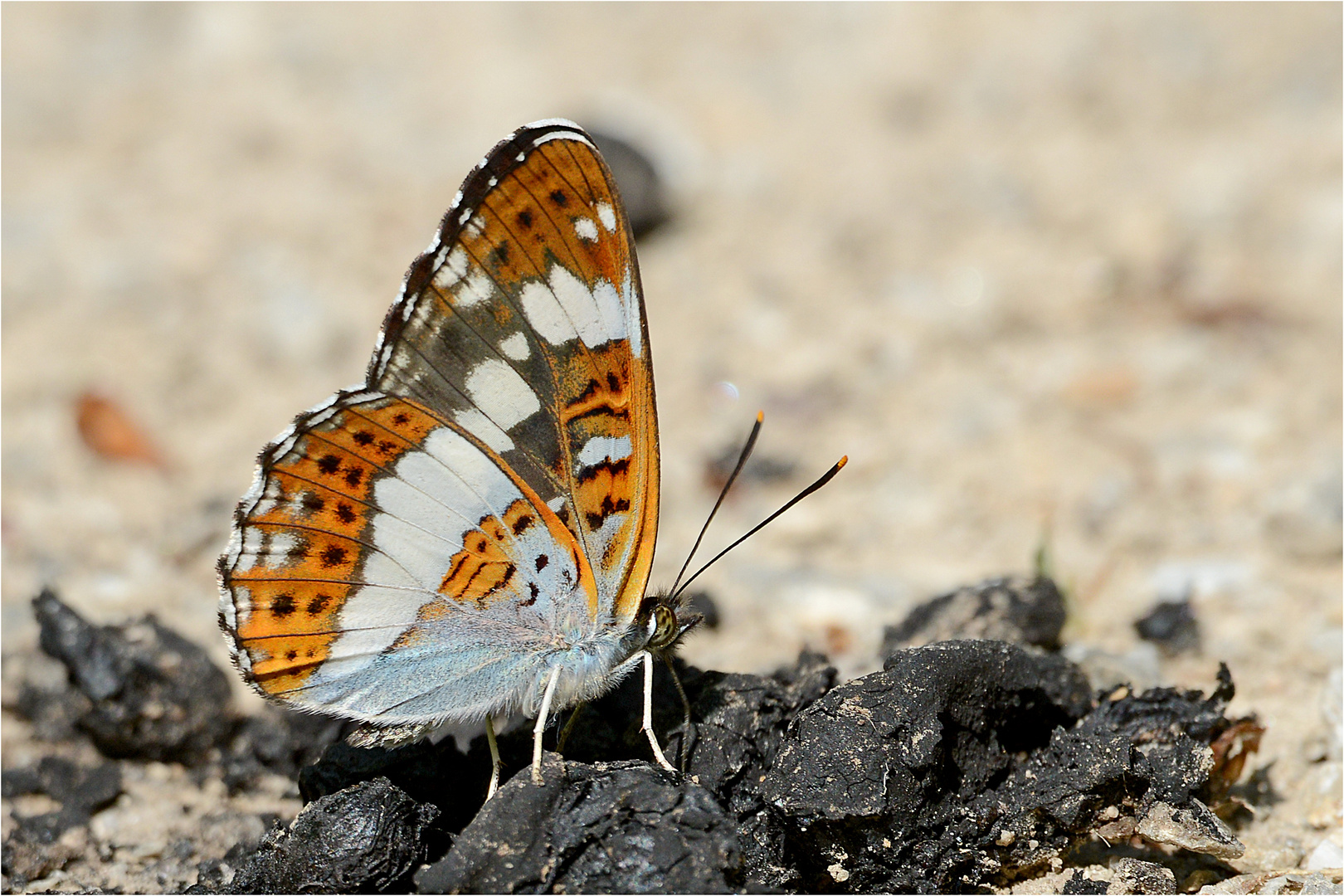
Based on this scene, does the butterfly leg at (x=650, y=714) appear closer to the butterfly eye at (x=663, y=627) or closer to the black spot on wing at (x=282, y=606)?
the butterfly eye at (x=663, y=627)

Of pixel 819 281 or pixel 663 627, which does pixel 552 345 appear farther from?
pixel 819 281

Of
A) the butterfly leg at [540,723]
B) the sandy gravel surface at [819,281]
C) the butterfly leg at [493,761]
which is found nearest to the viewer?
the butterfly leg at [540,723]

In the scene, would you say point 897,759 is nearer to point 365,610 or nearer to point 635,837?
point 635,837

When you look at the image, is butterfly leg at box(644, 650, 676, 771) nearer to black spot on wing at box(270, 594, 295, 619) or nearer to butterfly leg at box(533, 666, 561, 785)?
butterfly leg at box(533, 666, 561, 785)

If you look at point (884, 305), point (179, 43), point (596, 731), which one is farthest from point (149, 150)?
point (596, 731)

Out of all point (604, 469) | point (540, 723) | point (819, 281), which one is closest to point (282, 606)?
point (540, 723)

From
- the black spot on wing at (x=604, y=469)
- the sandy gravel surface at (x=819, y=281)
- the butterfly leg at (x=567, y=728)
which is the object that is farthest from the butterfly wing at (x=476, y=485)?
the sandy gravel surface at (x=819, y=281)
